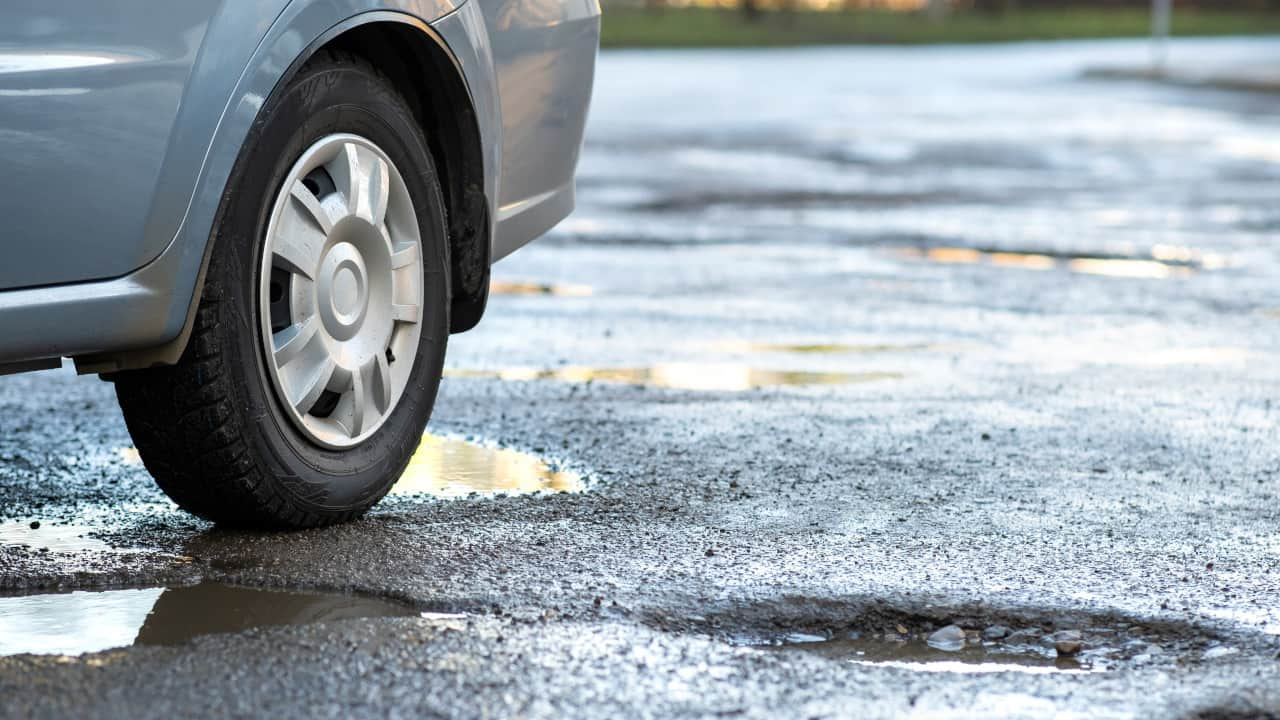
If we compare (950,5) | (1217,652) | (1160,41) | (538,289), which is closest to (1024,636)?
(1217,652)

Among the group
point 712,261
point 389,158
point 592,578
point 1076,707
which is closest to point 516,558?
point 592,578

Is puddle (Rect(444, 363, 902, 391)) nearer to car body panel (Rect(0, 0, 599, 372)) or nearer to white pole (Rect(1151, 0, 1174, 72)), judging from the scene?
car body panel (Rect(0, 0, 599, 372))

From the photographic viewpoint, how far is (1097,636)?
3268mm

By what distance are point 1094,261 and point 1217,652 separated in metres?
5.80

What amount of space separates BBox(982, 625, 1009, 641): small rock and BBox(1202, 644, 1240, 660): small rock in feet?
1.06

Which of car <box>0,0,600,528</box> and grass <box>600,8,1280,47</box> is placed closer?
car <box>0,0,600,528</box>

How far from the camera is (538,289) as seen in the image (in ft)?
Result: 25.7

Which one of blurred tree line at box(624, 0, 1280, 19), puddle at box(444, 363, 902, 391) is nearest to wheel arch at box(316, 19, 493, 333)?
puddle at box(444, 363, 902, 391)

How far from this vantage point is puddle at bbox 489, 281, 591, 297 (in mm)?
7707

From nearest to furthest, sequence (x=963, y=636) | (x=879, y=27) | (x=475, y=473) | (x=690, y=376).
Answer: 1. (x=963, y=636)
2. (x=475, y=473)
3. (x=690, y=376)
4. (x=879, y=27)

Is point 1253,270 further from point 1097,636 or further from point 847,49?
point 847,49

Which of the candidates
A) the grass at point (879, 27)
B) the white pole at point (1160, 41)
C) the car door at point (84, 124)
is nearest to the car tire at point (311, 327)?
the car door at point (84, 124)

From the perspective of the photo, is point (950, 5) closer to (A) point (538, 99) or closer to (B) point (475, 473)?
(A) point (538, 99)

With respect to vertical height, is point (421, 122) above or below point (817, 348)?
above
